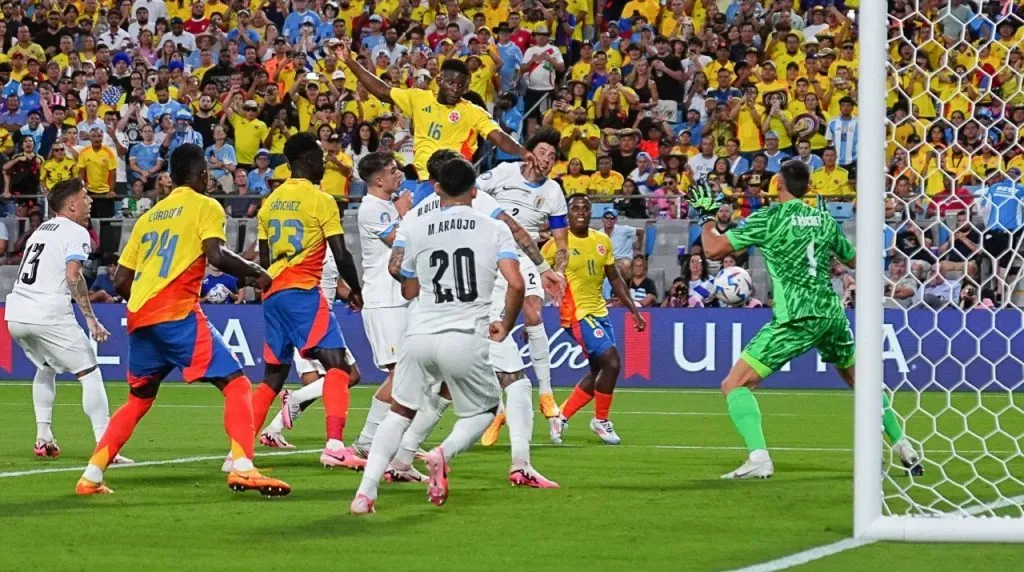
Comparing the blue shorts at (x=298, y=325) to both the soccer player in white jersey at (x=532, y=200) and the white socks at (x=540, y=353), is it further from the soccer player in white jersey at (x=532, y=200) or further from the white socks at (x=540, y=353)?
the white socks at (x=540, y=353)

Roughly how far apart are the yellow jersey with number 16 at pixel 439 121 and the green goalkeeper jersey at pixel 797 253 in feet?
7.97

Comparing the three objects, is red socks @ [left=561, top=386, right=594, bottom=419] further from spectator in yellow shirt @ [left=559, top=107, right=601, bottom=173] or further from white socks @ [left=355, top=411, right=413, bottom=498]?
spectator in yellow shirt @ [left=559, top=107, right=601, bottom=173]

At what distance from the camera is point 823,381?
22.2 m

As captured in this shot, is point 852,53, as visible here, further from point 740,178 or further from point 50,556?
point 50,556

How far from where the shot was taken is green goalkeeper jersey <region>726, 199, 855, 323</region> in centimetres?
1097

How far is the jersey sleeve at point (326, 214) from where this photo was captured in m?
11.5

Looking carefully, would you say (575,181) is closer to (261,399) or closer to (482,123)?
(482,123)

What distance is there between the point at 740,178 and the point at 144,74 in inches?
432

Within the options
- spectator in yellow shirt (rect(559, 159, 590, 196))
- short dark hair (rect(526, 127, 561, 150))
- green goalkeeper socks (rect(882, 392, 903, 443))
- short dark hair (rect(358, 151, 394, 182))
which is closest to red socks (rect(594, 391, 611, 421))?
short dark hair (rect(526, 127, 561, 150))

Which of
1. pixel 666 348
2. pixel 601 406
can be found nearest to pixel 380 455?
pixel 601 406

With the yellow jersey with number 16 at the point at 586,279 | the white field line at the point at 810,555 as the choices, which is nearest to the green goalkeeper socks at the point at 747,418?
the white field line at the point at 810,555

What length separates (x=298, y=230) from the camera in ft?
38.2

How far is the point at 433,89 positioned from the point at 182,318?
16.6m

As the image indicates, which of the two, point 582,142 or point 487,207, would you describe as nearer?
point 487,207
